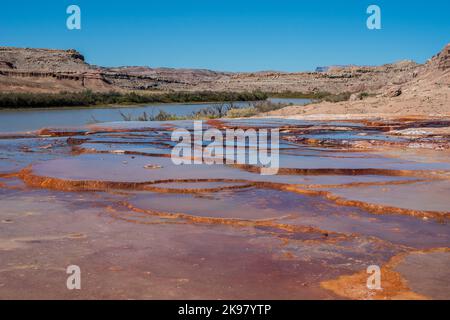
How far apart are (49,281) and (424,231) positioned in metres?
2.52

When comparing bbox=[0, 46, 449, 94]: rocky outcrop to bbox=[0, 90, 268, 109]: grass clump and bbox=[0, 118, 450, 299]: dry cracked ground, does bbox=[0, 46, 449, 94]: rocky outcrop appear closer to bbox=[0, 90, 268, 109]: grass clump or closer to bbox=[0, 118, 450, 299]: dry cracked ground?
bbox=[0, 90, 268, 109]: grass clump

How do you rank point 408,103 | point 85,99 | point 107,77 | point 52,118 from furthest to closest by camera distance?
point 107,77 → point 85,99 → point 52,118 → point 408,103

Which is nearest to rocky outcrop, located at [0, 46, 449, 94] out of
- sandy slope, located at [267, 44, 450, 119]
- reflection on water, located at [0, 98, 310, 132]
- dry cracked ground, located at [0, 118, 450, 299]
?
reflection on water, located at [0, 98, 310, 132]

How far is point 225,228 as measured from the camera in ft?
13.0

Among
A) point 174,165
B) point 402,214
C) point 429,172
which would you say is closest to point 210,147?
point 174,165

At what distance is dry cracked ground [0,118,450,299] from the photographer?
280cm

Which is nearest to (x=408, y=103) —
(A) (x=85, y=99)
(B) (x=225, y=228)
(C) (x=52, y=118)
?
(C) (x=52, y=118)

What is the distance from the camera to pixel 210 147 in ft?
30.3

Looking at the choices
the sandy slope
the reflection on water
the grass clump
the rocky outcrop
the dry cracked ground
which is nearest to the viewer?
the dry cracked ground

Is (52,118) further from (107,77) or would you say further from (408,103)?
(107,77)

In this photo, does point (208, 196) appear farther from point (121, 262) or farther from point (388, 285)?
point (388, 285)

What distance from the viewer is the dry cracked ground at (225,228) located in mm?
2797
